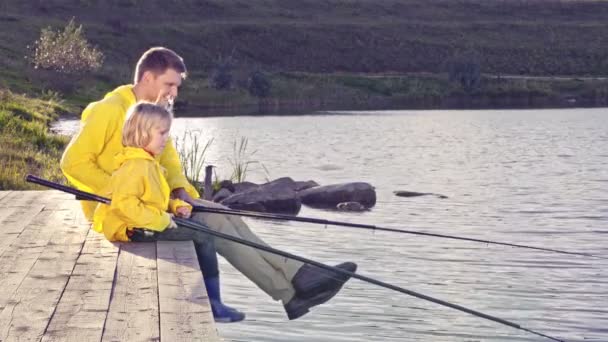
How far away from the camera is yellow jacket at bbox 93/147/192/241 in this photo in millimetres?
6770

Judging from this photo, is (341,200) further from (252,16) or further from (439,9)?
(439,9)

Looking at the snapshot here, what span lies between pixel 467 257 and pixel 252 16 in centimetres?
11012

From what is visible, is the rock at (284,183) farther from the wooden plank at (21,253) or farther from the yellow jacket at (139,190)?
the yellow jacket at (139,190)

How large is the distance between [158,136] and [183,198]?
980 mm

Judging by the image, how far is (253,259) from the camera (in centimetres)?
732

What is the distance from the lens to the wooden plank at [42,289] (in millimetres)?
5141

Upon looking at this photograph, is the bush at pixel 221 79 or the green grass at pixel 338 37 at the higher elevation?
the green grass at pixel 338 37

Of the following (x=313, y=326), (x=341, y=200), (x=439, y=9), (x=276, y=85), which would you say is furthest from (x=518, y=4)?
(x=313, y=326)

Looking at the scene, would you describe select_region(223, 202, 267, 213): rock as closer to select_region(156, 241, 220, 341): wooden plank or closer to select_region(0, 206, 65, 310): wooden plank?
select_region(0, 206, 65, 310): wooden plank

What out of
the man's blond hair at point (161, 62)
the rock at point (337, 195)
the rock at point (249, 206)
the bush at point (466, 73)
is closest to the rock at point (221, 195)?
the rock at point (249, 206)

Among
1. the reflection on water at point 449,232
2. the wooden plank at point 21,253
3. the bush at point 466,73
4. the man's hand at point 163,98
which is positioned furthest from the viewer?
the bush at point 466,73

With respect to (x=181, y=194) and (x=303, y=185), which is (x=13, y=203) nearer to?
(x=181, y=194)

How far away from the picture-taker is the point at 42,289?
19.6 feet

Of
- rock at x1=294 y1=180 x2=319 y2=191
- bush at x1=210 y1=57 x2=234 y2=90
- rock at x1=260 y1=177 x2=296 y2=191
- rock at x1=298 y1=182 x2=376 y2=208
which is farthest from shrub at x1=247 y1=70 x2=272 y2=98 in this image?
rock at x1=298 y1=182 x2=376 y2=208
